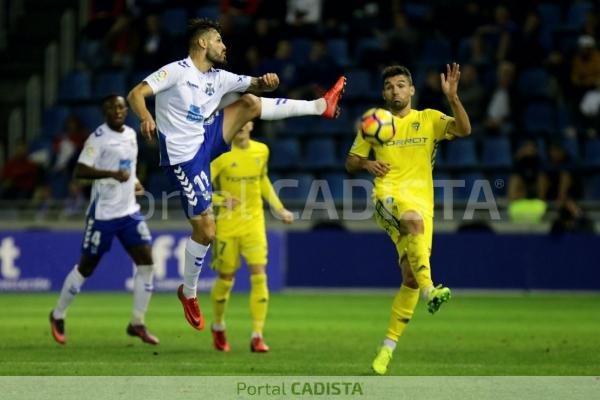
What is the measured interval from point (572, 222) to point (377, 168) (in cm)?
1038

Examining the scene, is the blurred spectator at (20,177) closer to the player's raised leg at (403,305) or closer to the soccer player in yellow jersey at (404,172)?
the soccer player in yellow jersey at (404,172)

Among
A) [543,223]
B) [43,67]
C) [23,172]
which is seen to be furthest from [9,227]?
[543,223]

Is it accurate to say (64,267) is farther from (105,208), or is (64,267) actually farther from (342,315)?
(105,208)

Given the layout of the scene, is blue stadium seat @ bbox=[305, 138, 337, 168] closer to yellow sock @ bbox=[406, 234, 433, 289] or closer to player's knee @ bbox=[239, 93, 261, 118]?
player's knee @ bbox=[239, 93, 261, 118]

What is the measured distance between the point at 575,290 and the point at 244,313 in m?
5.88

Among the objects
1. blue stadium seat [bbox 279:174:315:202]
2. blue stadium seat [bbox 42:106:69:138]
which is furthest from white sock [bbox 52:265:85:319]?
blue stadium seat [bbox 42:106:69:138]

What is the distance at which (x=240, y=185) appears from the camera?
12.9 m

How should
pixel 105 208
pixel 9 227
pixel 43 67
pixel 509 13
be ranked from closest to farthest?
pixel 105 208 < pixel 9 227 < pixel 509 13 < pixel 43 67

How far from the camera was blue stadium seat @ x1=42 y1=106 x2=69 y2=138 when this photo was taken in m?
23.6

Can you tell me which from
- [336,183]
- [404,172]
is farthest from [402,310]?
[336,183]

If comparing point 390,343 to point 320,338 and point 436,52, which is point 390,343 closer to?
point 320,338

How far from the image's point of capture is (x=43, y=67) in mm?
25969

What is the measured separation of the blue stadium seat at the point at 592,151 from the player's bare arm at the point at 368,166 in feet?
38.1

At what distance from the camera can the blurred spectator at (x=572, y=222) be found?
1991cm
